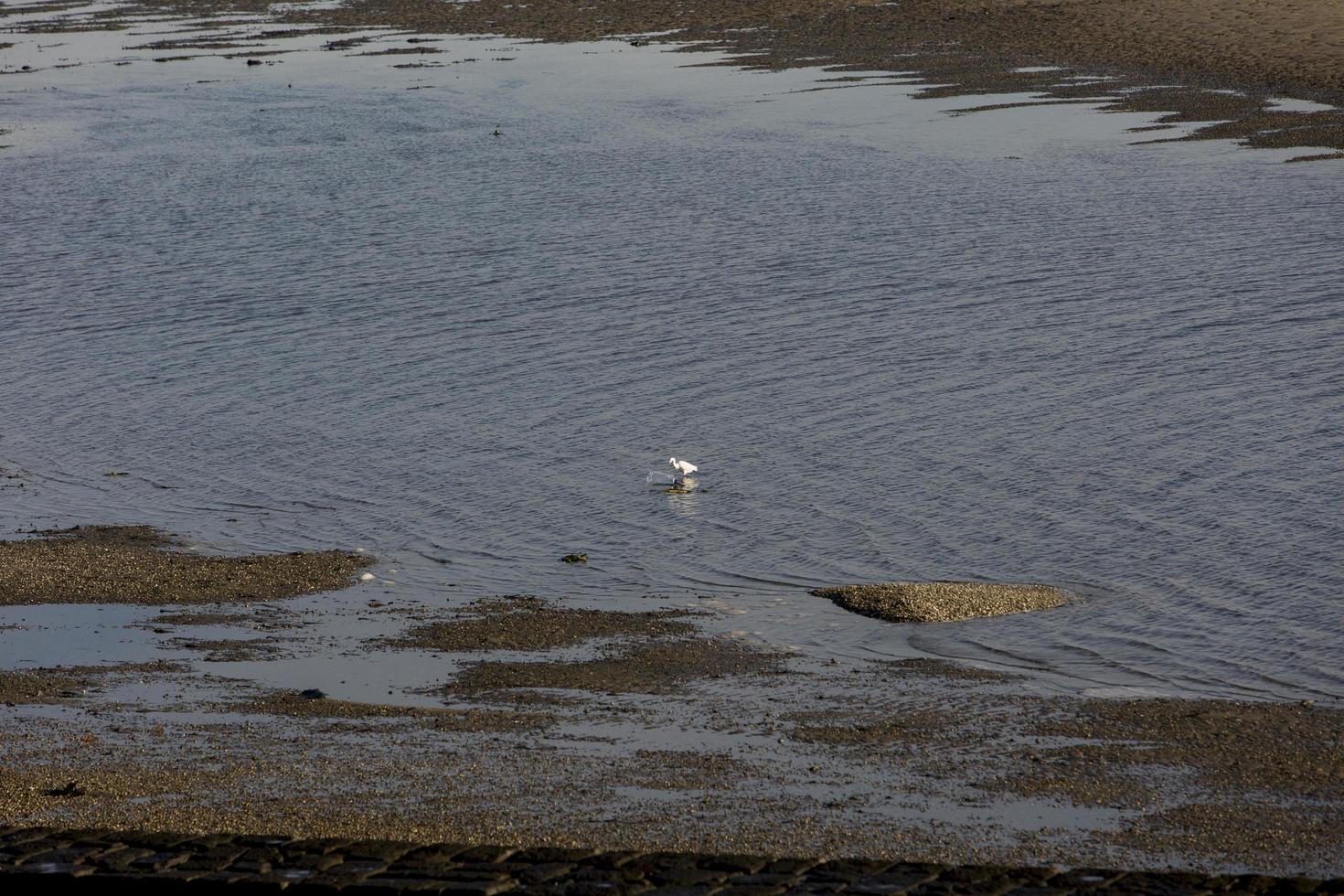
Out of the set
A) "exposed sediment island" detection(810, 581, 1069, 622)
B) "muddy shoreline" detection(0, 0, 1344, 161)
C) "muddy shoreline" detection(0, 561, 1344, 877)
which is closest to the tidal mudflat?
"muddy shoreline" detection(0, 561, 1344, 877)

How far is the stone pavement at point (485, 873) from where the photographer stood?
7.90 m

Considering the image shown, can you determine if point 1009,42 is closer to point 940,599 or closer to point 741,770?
point 940,599

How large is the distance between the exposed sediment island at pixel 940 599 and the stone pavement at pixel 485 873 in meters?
5.09

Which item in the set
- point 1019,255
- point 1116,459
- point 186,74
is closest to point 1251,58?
point 1019,255

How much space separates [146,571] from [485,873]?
26.0ft

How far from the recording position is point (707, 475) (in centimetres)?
1752

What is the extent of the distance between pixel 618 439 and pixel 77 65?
145 feet

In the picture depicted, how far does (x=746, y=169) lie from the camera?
34688 millimetres

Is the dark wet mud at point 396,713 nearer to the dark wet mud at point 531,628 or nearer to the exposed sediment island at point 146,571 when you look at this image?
the dark wet mud at point 531,628

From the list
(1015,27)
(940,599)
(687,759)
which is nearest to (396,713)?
(687,759)

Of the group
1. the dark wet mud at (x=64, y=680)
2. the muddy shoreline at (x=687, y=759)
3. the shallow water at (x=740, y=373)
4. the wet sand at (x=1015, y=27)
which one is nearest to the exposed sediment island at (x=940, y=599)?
the shallow water at (x=740, y=373)

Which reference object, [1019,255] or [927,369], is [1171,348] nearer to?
[927,369]

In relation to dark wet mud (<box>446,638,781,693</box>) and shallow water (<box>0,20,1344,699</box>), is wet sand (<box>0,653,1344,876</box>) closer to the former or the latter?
dark wet mud (<box>446,638,781,693</box>)

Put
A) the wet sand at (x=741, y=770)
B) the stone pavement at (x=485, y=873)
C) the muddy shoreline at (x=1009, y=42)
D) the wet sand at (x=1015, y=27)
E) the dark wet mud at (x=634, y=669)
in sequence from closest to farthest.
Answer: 1. the stone pavement at (x=485, y=873)
2. the wet sand at (x=741, y=770)
3. the dark wet mud at (x=634, y=669)
4. the muddy shoreline at (x=1009, y=42)
5. the wet sand at (x=1015, y=27)
